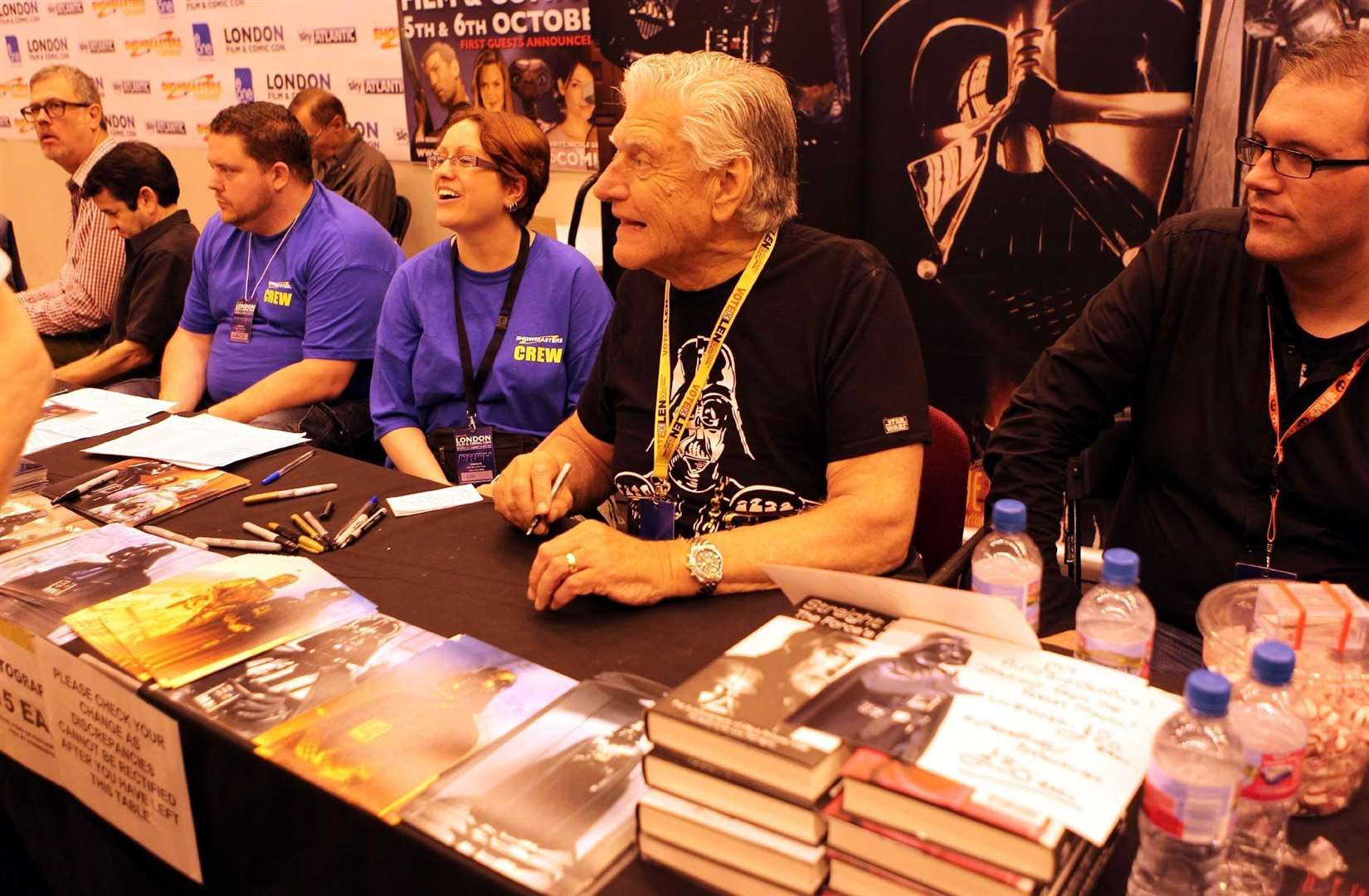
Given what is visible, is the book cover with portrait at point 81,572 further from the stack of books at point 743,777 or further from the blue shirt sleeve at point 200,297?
the blue shirt sleeve at point 200,297

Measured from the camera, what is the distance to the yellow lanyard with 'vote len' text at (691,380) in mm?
1840

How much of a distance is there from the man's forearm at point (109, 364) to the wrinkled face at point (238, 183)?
0.78 metres

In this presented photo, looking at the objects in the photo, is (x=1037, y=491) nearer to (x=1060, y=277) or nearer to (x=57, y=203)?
(x=1060, y=277)

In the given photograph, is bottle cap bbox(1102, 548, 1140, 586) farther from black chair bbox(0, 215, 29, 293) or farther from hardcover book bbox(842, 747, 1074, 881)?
black chair bbox(0, 215, 29, 293)

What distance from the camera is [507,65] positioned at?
183 inches

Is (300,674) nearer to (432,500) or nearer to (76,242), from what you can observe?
(432,500)

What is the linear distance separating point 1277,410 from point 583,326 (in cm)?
164

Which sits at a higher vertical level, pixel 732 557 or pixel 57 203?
pixel 57 203

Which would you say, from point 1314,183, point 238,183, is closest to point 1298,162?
point 1314,183

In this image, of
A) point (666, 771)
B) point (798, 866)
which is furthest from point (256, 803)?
point (798, 866)

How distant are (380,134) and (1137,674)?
16.7 ft

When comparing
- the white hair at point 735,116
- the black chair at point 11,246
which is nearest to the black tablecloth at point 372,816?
the white hair at point 735,116

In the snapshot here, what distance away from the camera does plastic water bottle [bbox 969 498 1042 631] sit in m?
1.13

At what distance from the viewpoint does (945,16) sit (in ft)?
10.3
